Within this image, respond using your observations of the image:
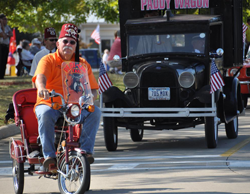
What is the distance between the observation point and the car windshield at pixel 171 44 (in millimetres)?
10609

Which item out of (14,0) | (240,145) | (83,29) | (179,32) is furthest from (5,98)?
(83,29)

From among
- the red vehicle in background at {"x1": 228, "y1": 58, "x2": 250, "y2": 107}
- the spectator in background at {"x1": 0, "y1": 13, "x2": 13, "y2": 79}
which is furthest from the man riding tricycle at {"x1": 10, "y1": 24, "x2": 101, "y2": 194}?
the spectator in background at {"x1": 0, "y1": 13, "x2": 13, "y2": 79}

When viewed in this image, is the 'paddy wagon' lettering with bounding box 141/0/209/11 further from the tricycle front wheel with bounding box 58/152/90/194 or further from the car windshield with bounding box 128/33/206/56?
the tricycle front wheel with bounding box 58/152/90/194

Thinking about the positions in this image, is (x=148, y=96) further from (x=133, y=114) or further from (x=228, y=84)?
(x=228, y=84)

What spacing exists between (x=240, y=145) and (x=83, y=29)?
58623mm

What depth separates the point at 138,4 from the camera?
12000mm

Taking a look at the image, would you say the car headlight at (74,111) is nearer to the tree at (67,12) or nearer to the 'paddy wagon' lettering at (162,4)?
the 'paddy wagon' lettering at (162,4)

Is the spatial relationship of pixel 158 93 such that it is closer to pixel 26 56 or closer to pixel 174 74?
pixel 174 74

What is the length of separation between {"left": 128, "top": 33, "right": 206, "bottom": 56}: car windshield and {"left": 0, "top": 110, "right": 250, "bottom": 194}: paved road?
1645 mm

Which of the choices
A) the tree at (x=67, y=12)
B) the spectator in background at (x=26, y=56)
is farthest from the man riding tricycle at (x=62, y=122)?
the tree at (x=67, y=12)

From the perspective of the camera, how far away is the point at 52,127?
6352 millimetres

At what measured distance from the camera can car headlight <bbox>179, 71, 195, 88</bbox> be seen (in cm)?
991

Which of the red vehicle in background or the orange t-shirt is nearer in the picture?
the orange t-shirt

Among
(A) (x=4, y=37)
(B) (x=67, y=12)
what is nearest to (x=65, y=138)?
(A) (x=4, y=37)
